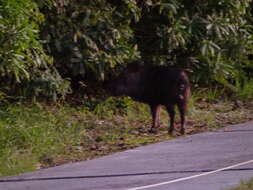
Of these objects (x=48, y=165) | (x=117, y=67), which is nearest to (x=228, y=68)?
(x=117, y=67)

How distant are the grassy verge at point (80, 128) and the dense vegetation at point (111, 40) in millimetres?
462

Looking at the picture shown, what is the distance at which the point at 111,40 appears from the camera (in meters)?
12.6

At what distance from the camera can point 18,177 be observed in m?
8.88

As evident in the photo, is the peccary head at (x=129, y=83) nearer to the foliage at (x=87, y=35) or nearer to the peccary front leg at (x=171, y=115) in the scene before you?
the foliage at (x=87, y=35)

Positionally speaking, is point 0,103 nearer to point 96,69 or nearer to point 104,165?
point 96,69

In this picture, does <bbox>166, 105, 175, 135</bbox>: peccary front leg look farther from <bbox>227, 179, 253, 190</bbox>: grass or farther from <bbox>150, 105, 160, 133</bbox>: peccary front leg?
<bbox>227, 179, 253, 190</bbox>: grass

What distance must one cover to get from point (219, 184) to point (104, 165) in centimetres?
169

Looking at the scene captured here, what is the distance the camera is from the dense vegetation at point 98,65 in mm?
10508

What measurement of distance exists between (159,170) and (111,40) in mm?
4069

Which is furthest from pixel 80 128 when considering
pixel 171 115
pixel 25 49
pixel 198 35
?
pixel 198 35

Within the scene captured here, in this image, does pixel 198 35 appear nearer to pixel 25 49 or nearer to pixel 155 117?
pixel 155 117

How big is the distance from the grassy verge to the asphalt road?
523mm

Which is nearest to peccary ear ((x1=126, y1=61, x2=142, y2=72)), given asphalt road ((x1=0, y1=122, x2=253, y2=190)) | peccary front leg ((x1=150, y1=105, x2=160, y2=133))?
peccary front leg ((x1=150, y1=105, x2=160, y2=133))

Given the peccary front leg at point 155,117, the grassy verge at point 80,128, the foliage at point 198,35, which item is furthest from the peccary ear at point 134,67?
the foliage at point 198,35
